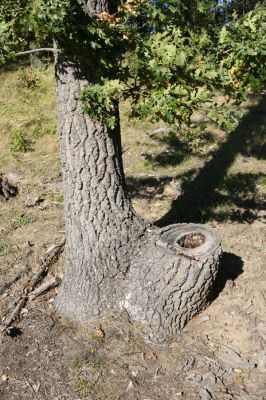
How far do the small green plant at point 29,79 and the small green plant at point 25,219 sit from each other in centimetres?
715

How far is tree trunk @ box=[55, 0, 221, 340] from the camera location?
500 centimetres

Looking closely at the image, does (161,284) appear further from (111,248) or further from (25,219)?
(25,219)

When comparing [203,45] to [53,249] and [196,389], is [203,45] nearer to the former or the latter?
[196,389]

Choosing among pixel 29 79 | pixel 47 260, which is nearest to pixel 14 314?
pixel 47 260

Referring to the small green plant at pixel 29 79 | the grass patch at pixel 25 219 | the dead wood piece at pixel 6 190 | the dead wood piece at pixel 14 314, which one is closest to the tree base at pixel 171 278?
the dead wood piece at pixel 14 314

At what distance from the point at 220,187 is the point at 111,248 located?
3595 mm

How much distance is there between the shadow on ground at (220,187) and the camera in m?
7.59

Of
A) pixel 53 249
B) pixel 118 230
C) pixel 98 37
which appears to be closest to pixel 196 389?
pixel 118 230

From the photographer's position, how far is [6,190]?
8797 mm

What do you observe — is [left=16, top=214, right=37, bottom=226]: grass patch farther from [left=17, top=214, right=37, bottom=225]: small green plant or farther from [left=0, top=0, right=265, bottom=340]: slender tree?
[left=0, top=0, right=265, bottom=340]: slender tree

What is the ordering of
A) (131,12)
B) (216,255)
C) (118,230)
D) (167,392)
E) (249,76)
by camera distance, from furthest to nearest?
A: (118,230) < (216,255) < (167,392) < (131,12) < (249,76)

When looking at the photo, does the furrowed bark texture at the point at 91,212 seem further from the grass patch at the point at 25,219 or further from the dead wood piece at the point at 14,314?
the grass patch at the point at 25,219

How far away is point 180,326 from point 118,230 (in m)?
1.39

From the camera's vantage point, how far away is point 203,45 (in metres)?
4.07
